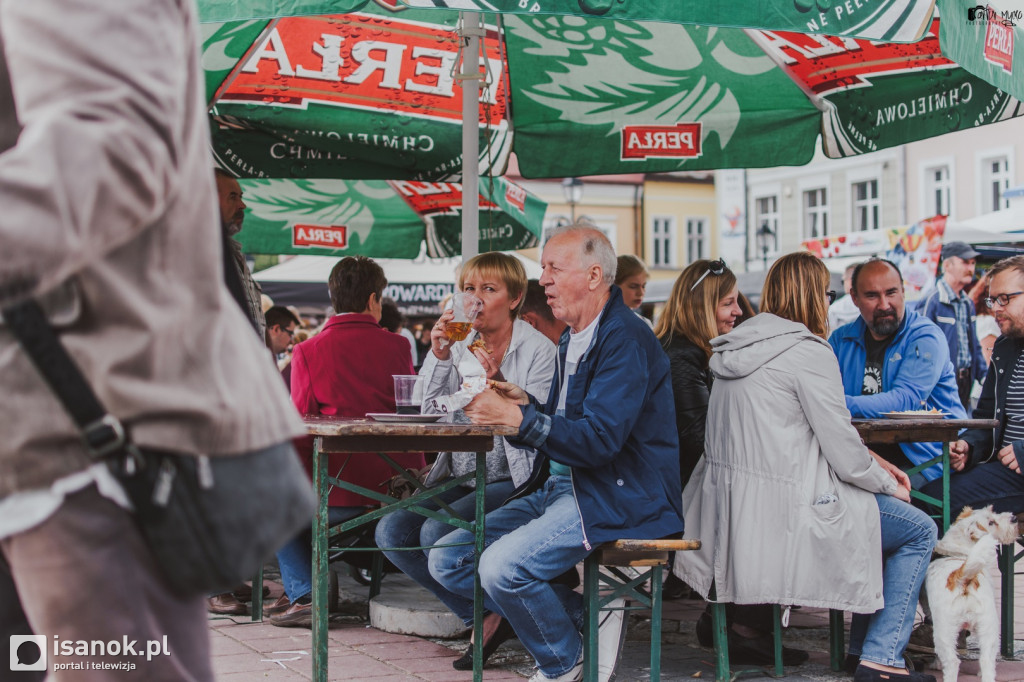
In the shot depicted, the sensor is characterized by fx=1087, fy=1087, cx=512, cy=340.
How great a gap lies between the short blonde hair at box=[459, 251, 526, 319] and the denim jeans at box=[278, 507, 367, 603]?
133cm

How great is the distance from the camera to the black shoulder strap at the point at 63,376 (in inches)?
53.3

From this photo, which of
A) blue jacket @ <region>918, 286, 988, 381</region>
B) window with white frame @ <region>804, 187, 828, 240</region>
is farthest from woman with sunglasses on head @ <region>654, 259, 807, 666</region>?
window with white frame @ <region>804, 187, 828, 240</region>

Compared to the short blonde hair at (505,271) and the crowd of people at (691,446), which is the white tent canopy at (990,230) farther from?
the short blonde hair at (505,271)

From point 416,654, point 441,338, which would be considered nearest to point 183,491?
point 441,338

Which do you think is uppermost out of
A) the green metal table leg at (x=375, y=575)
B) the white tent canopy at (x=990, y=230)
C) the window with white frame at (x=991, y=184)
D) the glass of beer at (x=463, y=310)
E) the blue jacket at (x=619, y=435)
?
the window with white frame at (x=991, y=184)

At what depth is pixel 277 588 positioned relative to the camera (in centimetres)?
Answer: 642

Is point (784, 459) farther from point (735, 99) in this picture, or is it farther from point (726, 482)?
point (735, 99)

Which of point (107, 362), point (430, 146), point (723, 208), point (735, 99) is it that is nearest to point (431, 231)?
point (430, 146)

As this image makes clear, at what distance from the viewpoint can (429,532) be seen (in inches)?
190

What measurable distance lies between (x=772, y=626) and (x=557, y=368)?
1502 mm

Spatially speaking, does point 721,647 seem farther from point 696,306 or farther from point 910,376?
point 910,376

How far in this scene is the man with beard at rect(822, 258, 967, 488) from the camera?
203 inches

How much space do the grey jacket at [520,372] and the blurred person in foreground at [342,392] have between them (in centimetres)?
60

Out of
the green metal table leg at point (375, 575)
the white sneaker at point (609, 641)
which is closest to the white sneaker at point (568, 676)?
the white sneaker at point (609, 641)
